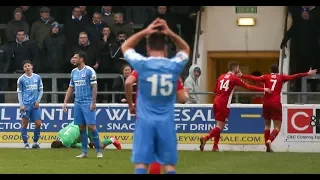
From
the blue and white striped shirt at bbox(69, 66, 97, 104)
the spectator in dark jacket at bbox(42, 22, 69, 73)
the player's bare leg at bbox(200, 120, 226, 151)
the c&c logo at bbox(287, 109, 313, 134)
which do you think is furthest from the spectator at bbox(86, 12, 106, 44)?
the blue and white striped shirt at bbox(69, 66, 97, 104)

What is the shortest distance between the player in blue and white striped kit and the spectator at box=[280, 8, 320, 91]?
766cm

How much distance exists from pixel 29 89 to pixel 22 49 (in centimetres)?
356

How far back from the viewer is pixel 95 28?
26.8 meters

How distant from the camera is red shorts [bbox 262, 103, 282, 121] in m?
22.7

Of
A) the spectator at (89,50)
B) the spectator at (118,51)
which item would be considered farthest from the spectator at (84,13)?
the spectator at (118,51)

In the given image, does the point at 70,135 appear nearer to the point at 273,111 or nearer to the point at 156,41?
the point at 273,111

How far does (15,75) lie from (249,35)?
7.18 meters

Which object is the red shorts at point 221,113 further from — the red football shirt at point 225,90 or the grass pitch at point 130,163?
the grass pitch at point 130,163

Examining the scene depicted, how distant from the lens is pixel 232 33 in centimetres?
2814

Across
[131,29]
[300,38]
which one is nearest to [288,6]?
[300,38]

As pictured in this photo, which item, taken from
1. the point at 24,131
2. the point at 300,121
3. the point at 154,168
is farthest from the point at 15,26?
the point at 154,168

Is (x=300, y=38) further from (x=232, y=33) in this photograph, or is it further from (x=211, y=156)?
(x=211, y=156)

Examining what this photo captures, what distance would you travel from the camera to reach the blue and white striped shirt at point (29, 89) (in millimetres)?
23172

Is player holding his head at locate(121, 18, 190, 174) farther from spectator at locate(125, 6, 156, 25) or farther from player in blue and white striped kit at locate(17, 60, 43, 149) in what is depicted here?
spectator at locate(125, 6, 156, 25)
